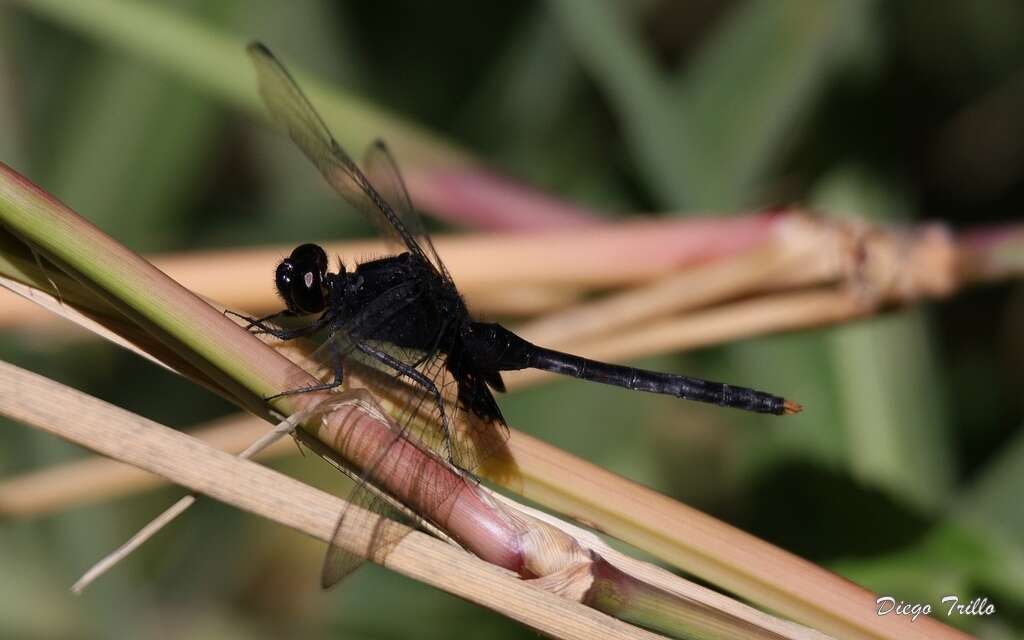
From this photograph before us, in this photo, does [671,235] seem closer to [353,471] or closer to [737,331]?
[737,331]

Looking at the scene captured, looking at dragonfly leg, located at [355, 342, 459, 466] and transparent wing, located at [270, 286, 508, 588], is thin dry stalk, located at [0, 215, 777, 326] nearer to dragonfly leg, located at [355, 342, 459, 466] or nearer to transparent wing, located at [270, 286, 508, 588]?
transparent wing, located at [270, 286, 508, 588]

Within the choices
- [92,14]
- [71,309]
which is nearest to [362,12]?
[92,14]

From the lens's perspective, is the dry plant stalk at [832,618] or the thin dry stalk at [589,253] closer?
the dry plant stalk at [832,618]

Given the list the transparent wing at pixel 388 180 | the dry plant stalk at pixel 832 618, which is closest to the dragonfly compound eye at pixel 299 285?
the transparent wing at pixel 388 180

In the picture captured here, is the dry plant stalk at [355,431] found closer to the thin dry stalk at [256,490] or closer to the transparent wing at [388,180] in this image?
the thin dry stalk at [256,490]

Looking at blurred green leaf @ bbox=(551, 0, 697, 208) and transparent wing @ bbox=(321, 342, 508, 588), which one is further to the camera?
blurred green leaf @ bbox=(551, 0, 697, 208)

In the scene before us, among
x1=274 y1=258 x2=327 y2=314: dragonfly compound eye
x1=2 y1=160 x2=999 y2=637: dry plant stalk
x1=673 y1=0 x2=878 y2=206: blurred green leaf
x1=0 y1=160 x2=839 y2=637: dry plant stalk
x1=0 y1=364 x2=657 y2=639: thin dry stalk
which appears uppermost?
x1=673 y1=0 x2=878 y2=206: blurred green leaf

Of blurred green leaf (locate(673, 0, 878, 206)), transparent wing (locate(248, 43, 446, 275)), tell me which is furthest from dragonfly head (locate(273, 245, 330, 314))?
blurred green leaf (locate(673, 0, 878, 206))

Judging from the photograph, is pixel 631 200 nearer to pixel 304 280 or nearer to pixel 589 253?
pixel 589 253
